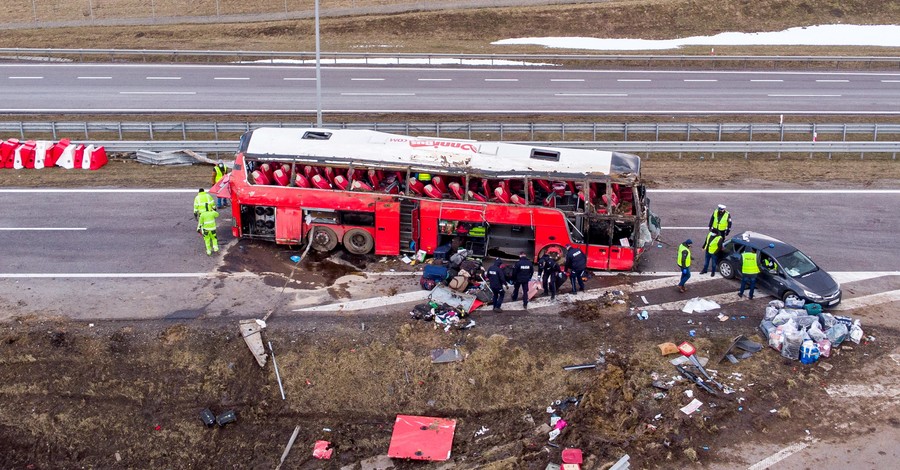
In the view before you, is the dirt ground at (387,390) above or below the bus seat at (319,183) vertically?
below

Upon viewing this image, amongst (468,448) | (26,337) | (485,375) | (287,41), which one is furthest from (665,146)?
(287,41)

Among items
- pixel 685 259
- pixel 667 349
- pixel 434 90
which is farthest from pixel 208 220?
pixel 434 90

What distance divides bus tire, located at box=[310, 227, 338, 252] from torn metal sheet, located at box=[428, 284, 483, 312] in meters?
3.58

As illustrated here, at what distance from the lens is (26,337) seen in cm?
1502

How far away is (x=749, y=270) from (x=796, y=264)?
3.71ft

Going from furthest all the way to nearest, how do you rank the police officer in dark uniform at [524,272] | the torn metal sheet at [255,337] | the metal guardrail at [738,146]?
the metal guardrail at [738,146]
the police officer in dark uniform at [524,272]
the torn metal sheet at [255,337]

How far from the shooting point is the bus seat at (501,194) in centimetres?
1816

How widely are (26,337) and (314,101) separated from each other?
19.6 m

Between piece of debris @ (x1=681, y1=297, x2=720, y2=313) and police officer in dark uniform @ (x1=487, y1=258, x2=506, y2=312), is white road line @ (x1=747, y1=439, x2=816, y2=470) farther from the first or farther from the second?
police officer in dark uniform @ (x1=487, y1=258, x2=506, y2=312)

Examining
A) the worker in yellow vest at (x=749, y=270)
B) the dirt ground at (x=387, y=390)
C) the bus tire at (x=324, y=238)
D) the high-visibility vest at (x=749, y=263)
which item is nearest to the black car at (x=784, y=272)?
the worker in yellow vest at (x=749, y=270)

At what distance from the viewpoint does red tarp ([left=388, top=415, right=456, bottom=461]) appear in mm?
12398

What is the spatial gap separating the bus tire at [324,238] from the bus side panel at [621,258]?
22.4ft

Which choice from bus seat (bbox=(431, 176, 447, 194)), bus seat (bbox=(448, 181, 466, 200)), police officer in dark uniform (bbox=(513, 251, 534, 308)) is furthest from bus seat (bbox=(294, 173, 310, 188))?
police officer in dark uniform (bbox=(513, 251, 534, 308))

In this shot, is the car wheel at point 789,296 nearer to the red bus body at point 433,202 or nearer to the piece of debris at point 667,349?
the piece of debris at point 667,349
